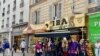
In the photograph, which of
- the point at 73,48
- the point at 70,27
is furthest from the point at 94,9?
the point at 73,48

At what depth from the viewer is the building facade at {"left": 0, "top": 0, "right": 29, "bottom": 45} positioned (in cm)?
4081

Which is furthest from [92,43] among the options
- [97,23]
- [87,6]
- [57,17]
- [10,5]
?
[10,5]

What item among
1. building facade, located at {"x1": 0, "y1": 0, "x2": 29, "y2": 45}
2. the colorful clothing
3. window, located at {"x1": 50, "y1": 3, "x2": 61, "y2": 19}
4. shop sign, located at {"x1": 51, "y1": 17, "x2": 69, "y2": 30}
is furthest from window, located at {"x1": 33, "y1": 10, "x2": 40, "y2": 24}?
the colorful clothing

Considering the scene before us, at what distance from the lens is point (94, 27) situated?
74.5 ft

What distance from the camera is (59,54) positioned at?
23234 mm

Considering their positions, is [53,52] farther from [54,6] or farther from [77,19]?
[54,6]

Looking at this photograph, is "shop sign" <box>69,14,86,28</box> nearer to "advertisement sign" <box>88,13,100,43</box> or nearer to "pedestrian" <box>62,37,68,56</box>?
"advertisement sign" <box>88,13,100,43</box>

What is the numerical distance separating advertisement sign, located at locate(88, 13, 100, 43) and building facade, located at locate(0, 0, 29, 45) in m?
17.0

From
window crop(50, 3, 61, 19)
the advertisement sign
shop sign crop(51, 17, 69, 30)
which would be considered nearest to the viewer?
the advertisement sign

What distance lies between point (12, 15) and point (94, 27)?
82.9ft

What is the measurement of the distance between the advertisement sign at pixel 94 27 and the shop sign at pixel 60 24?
3.78 meters

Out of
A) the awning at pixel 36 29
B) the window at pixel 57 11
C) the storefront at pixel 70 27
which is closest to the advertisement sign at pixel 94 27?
the storefront at pixel 70 27

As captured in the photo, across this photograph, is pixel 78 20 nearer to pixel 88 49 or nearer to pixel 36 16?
pixel 88 49

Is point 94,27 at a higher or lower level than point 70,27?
lower
